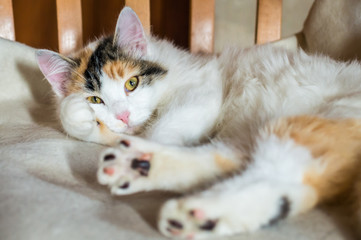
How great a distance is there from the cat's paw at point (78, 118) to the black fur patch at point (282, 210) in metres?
0.66

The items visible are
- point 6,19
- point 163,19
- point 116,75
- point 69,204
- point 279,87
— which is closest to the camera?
point 69,204

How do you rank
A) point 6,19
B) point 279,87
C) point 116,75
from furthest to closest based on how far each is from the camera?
point 6,19, point 116,75, point 279,87

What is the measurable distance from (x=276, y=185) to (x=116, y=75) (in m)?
0.68

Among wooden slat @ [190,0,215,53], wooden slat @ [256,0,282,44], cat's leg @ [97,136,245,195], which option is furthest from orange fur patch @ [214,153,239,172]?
wooden slat @ [256,0,282,44]

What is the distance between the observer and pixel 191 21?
178 cm

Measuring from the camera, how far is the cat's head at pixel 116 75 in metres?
1.09

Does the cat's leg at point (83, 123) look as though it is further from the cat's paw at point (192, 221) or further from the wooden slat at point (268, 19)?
the wooden slat at point (268, 19)

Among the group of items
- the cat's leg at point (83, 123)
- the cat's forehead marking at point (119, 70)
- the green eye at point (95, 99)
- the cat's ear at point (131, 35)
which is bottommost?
the cat's leg at point (83, 123)

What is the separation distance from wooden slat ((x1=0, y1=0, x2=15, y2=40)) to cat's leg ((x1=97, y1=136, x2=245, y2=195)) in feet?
3.99

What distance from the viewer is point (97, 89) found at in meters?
1.11

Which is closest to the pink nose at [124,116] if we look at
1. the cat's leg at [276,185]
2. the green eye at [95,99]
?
the green eye at [95,99]

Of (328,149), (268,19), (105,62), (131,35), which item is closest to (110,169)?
(328,149)

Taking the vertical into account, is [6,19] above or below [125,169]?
above

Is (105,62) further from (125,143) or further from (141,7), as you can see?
(141,7)
